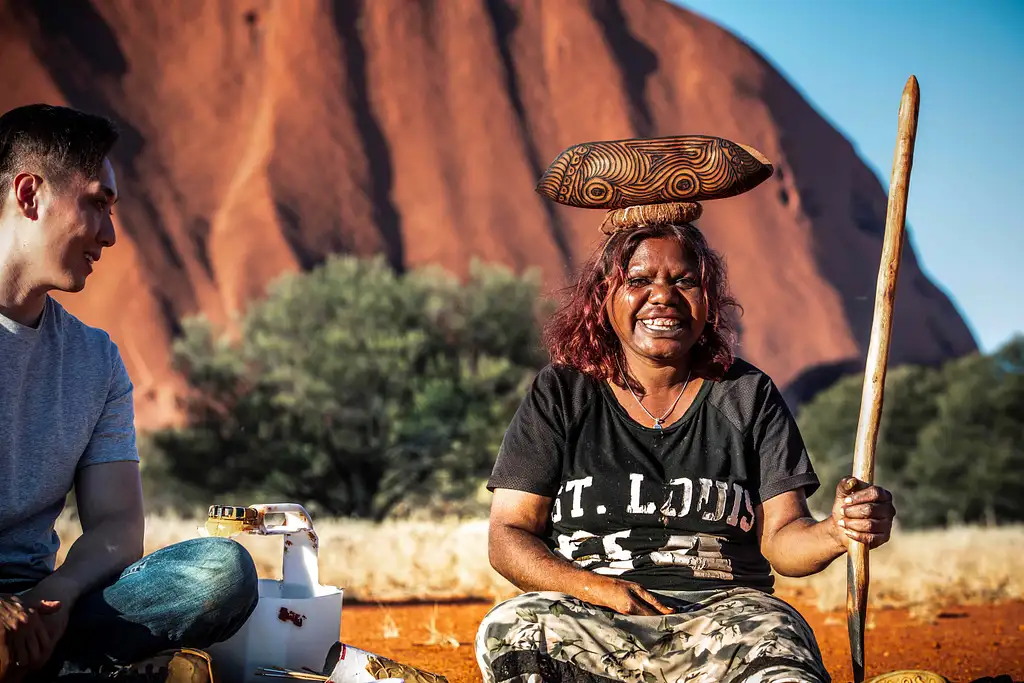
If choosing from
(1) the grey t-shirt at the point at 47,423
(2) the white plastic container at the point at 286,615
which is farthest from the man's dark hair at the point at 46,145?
(2) the white plastic container at the point at 286,615

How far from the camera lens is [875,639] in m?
5.14

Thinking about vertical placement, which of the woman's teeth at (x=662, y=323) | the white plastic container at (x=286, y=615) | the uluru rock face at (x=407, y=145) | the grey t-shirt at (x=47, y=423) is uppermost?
the uluru rock face at (x=407, y=145)

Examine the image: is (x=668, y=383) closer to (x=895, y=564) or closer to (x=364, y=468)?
(x=895, y=564)

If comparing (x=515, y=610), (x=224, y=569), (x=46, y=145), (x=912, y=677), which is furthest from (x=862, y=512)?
(x=46, y=145)

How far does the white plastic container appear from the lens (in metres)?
3.23

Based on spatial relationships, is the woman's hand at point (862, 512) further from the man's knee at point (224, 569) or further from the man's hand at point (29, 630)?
the man's hand at point (29, 630)

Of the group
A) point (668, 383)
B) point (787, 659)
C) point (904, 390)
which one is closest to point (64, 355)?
point (668, 383)

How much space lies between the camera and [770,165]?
10.2ft

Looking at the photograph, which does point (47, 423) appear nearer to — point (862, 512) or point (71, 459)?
point (71, 459)

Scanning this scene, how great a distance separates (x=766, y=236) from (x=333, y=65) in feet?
50.7

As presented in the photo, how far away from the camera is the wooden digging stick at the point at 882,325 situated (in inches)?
114

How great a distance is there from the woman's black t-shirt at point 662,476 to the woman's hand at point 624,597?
145 millimetres

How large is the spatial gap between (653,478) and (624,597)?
0.39 m

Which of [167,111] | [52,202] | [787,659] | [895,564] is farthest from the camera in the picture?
[167,111]
